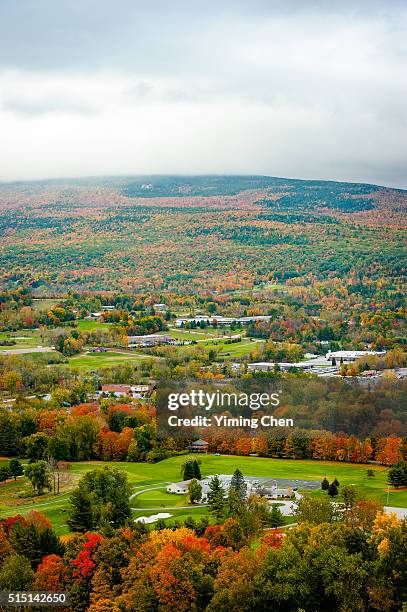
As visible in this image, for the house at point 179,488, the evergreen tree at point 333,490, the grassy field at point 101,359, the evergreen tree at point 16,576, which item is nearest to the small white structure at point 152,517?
the house at point 179,488

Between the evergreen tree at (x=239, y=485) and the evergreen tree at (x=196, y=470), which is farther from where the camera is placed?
the evergreen tree at (x=196, y=470)

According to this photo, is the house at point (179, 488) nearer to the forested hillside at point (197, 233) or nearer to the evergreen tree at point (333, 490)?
the evergreen tree at point (333, 490)

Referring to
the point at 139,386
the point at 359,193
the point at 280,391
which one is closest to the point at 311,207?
the point at 359,193

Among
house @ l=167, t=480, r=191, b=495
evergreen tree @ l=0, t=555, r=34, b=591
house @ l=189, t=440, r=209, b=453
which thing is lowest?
house @ l=189, t=440, r=209, b=453

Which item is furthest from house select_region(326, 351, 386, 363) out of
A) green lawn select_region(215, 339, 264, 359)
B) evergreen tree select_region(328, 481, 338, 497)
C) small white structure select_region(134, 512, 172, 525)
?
small white structure select_region(134, 512, 172, 525)

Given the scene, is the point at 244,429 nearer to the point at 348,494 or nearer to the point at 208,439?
the point at 208,439

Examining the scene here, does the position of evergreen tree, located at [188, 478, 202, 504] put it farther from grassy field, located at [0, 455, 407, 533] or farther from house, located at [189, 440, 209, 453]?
house, located at [189, 440, 209, 453]
